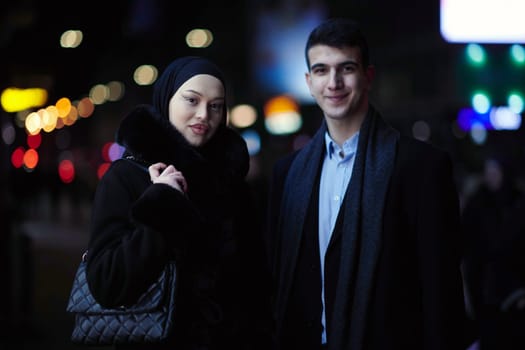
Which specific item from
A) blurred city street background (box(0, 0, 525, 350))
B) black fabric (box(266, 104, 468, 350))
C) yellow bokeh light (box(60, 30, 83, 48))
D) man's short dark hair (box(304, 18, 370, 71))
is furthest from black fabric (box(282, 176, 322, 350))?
yellow bokeh light (box(60, 30, 83, 48))

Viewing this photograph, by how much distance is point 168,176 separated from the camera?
3.21m

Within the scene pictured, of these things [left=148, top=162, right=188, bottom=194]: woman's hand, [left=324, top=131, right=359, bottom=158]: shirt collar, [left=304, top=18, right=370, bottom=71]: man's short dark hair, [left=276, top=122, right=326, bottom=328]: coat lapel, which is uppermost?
[left=304, top=18, right=370, bottom=71]: man's short dark hair

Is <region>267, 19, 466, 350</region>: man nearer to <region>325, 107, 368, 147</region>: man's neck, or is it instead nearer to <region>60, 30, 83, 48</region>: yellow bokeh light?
<region>325, 107, 368, 147</region>: man's neck

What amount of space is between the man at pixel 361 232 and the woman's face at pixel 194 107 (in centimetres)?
65

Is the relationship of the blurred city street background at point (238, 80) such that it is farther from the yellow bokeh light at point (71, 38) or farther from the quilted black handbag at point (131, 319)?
the quilted black handbag at point (131, 319)

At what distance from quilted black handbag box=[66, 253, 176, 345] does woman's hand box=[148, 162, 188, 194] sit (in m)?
0.38

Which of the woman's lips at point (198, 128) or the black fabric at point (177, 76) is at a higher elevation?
the black fabric at point (177, 76)

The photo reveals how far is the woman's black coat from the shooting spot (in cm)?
310

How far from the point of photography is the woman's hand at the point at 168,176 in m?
3.19

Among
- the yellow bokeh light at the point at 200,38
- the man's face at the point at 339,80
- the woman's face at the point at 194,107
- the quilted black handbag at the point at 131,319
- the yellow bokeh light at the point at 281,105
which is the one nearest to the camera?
the quilted black handbag at the point at 131,319

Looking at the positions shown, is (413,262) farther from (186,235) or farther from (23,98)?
(23,98)

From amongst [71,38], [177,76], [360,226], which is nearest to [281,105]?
[71,38]

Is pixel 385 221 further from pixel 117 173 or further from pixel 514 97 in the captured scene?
pixel 514 97

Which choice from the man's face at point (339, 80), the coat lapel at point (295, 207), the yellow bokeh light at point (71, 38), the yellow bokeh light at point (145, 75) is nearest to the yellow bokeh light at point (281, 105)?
the yellow bokeh light at point (71, 38)
